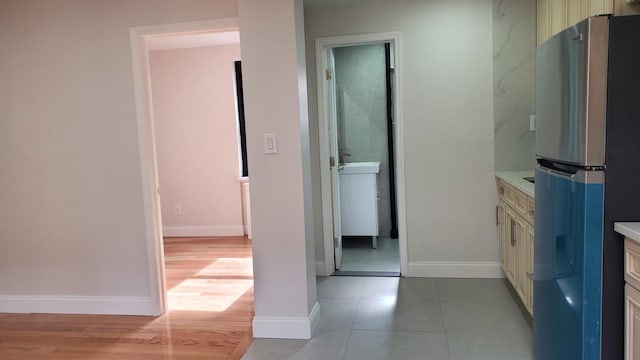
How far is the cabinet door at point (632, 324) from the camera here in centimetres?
156

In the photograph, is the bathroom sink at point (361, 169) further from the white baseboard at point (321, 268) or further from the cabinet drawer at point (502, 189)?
the cabinet drawer at point (502, 189)

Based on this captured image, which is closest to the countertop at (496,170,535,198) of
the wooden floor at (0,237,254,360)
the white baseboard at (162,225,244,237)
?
the wooden floor at (0,237,254,360)

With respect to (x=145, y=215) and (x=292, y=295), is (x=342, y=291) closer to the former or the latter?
(x=292, y=295)

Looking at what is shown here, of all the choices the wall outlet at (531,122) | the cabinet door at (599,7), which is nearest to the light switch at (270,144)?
the cabinet door at (599,7)

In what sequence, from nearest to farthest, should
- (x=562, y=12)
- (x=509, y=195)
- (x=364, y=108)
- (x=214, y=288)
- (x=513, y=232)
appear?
1. (x=562, y=12)
2. (x=513, y=232)
3. (x=509, y=195)
4. (x=214, y=288)
5. (x=364, y=108)

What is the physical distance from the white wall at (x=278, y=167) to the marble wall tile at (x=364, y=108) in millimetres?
2462

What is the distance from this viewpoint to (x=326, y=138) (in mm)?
3869

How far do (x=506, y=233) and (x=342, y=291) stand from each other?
4.13ft

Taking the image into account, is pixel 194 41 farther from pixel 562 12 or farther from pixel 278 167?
pixel 562 12

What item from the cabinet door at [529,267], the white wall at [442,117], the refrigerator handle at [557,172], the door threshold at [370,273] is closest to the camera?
the refrigerator handle at [557,172]

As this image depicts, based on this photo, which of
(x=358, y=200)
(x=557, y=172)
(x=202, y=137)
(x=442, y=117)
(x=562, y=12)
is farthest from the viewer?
(x=202, y=137)

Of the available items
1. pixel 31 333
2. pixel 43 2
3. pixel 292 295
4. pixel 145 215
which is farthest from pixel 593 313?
pixel 43 2

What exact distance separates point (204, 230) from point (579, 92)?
190 inches

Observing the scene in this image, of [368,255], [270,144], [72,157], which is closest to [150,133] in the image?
[72,157]
